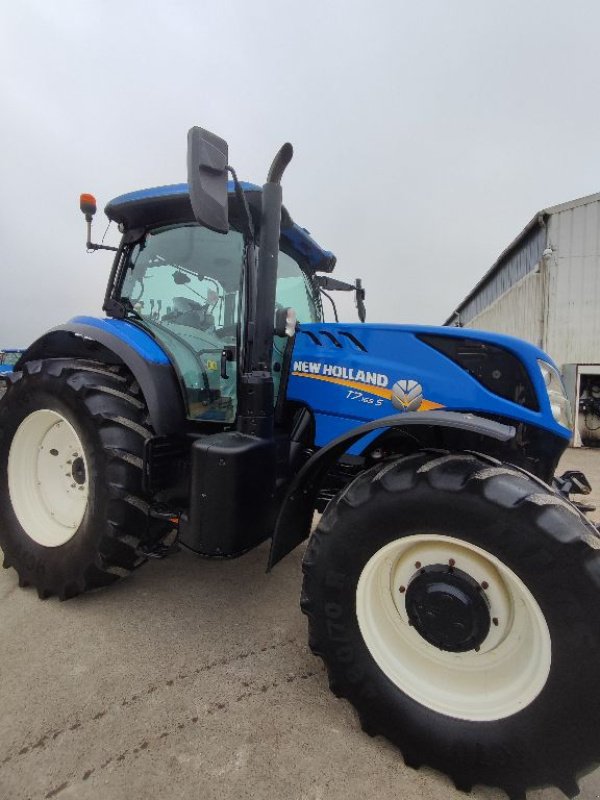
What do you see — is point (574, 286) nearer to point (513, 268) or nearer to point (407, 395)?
point (513, 268)

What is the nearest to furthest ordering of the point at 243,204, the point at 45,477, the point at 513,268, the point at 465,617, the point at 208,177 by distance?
the point at 465,617 → the point at 208,177 → the point at 243,204 → the point at 45,477 → the point at 513,268

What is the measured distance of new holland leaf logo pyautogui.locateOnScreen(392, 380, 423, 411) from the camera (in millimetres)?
1888

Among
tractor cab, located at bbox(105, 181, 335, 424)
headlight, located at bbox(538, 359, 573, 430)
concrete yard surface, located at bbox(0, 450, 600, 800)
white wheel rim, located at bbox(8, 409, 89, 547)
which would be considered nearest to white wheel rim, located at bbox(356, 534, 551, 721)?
concrete yard surface, located at bbox(0, 450, 600, 800)

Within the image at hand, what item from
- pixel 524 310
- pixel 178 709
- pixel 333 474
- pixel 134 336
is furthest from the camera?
pixel 524 310

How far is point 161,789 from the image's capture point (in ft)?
4.31

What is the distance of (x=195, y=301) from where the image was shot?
8.26 ft

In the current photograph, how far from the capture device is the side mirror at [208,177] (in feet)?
5.48

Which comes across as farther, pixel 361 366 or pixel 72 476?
pixel 72 476

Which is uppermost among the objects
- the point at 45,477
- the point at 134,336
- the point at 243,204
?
the point at 243,204

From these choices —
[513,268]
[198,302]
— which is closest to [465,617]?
[198,302]

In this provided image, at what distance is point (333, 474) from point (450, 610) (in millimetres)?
904

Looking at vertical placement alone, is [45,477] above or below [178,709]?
above

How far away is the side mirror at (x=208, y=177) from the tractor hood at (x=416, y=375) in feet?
2.49

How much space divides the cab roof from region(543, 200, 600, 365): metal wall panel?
853 centimetres
